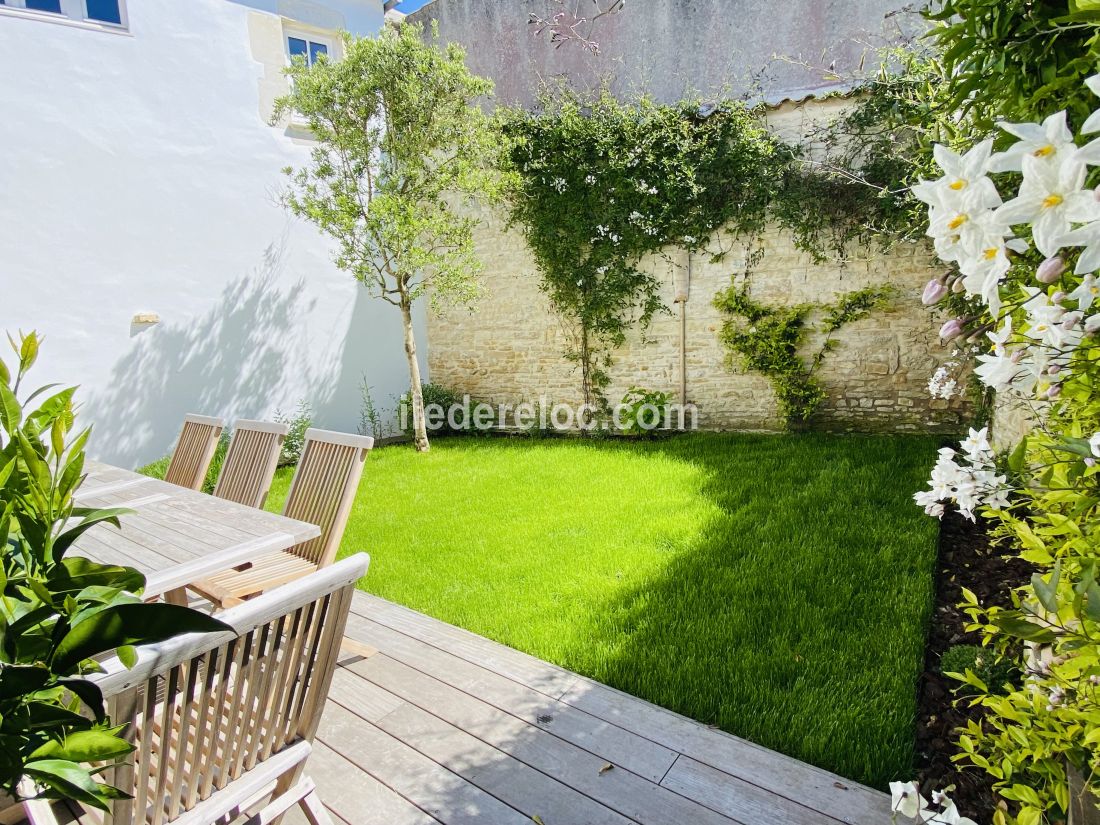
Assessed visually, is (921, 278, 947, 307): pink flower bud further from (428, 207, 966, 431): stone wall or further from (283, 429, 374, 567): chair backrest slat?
(428, 207, 966, 431): stone wall

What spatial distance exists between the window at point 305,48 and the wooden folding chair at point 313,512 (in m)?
6.16

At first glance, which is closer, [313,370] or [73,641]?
[73,641]

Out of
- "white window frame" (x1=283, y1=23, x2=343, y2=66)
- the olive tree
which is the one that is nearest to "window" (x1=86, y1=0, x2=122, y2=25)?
the olive tree

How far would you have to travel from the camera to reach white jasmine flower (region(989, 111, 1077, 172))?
61 centimetres

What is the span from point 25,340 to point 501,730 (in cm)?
209

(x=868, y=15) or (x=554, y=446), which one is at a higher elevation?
(x=868, y=15)

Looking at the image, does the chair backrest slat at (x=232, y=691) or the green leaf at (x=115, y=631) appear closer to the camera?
the green leaf at (x=115, y=631)

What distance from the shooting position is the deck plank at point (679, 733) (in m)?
1.90

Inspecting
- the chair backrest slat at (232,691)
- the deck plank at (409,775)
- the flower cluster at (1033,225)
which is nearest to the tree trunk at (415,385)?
the deck plank at (409,775)

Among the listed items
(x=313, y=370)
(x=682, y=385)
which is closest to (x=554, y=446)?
(x=682, y=385)

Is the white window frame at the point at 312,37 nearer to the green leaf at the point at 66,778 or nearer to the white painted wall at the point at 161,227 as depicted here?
the white painted wall at the point at 161,227

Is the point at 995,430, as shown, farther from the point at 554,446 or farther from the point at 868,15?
the point at 868,15

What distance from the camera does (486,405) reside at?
8.43 metres

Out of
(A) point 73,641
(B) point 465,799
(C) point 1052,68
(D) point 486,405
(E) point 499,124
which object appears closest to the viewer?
(A) point 73,641
